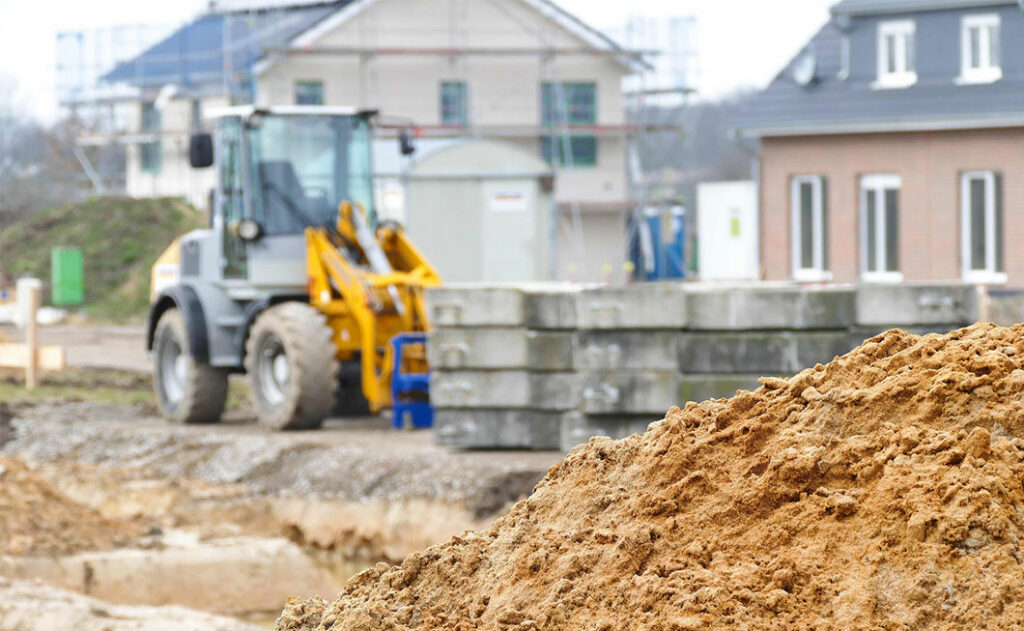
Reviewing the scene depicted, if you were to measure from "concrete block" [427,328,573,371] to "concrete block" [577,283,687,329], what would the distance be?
34 centimetres

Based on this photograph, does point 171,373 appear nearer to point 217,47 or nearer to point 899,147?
point 899,147

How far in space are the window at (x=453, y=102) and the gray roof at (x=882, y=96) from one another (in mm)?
11074

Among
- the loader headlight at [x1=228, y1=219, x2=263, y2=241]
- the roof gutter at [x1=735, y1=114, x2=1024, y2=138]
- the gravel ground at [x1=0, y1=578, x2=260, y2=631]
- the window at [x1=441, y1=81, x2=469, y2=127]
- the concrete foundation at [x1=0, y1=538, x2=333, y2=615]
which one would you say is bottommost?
the concrete foundation at [x1=0, y1=538, x2=333, y2=615]

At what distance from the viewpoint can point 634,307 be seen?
11.7 m

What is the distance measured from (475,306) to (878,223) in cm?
1586

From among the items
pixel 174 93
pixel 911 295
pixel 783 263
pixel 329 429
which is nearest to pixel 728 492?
pixel 911 295

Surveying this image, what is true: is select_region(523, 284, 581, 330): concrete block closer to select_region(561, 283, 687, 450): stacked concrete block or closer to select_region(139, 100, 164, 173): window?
select_region(561, 283, 687, 450): stacked concrete block

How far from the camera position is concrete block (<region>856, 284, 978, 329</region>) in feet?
36.3

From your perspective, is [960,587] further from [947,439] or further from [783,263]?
[783,263]

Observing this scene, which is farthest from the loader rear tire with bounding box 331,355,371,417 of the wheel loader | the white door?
the white door

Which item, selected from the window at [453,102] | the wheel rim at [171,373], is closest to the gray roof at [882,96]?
the window at [453,102]

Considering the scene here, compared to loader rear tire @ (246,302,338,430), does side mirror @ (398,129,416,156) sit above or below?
above

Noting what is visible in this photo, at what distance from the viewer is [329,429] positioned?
15227 millimetres

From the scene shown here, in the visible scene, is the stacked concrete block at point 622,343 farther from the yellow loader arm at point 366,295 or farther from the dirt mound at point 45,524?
the dirt mound at point 45,524
